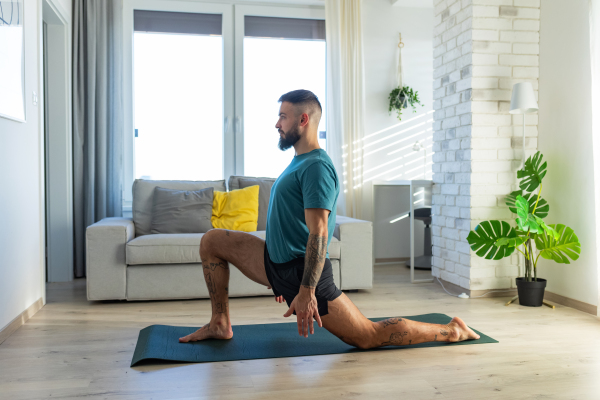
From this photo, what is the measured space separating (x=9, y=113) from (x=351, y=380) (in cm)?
215

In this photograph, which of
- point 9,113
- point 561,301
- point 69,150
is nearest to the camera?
point 9,113

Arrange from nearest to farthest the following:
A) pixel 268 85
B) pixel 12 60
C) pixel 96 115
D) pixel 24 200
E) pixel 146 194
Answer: pixel 12 60 < pixel 24 200 < pixel 146 194 < pixel 96 115 < pixel 268 85

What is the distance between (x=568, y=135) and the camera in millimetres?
3271

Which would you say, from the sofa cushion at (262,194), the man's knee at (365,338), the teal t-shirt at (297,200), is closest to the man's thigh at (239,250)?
the teal t-shirt at (297,200)

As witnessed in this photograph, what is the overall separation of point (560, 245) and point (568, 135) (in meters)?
0.72

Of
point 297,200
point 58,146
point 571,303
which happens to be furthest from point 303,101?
point 58,146

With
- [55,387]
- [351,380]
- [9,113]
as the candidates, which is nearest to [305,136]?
[351,380]

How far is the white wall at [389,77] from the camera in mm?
4934

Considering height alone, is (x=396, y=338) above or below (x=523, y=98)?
below

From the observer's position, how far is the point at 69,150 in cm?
403

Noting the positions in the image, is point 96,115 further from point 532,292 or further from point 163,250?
point 532,292

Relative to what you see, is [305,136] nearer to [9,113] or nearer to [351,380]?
[351,380]

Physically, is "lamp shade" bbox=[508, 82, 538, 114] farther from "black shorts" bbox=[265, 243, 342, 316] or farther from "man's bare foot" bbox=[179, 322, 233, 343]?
"man's bare foot" bbox=[179, 322, 233, 343]

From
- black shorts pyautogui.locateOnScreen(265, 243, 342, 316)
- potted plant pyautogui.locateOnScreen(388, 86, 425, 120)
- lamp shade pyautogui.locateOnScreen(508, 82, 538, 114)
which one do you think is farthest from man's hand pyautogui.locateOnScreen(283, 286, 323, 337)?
potted plant pyautogui.locateOnScreen(388, 86, 425, 120)
